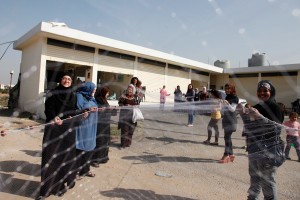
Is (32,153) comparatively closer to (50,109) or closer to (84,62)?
(50,109)

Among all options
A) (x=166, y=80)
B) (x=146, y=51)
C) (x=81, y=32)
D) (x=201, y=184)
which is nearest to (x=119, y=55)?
(x=146, y=51)

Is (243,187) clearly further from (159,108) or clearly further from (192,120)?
(159,108)

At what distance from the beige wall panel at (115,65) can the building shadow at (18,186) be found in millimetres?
9975

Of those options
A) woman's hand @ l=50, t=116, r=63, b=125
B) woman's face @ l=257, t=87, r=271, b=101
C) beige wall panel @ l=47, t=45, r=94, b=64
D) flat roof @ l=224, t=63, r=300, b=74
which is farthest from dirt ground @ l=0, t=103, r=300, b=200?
flat roof @ l=224, t=63, r=300, b=74

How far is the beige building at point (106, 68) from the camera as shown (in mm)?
11516

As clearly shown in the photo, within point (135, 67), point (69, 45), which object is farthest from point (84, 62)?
point (135, 67)

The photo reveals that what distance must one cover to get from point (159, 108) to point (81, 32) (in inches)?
341

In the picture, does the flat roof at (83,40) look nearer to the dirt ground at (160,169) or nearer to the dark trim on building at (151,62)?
the dark trim on building at (151,62)

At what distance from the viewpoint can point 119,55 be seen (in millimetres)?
14648

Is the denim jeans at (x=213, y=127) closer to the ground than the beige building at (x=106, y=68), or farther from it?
closer to the ground

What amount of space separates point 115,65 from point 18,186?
36.0 ft

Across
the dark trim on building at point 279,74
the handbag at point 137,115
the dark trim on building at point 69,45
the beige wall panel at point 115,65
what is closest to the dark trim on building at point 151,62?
the beige wall panel at point 115,65

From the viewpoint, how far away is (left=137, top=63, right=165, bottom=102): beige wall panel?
52.7 ft

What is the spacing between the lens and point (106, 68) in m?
14.0
